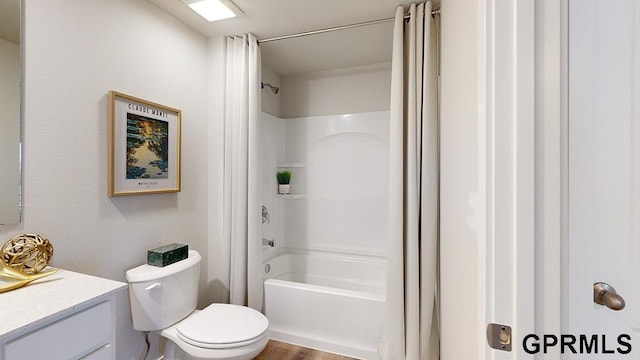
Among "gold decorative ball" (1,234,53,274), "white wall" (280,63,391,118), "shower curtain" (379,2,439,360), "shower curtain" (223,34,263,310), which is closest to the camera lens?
"gold decorative ball" (1,234,53,274)

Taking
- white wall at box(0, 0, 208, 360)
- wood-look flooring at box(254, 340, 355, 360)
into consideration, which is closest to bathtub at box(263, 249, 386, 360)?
wood-look flooring at box(254, 340, 355, 360)

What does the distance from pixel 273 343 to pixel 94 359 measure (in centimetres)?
131

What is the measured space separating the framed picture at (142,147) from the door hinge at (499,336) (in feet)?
5.69

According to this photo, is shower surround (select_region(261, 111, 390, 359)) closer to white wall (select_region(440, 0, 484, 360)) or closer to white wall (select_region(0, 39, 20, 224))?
white wall (select_region(440, 0, 484, 360))

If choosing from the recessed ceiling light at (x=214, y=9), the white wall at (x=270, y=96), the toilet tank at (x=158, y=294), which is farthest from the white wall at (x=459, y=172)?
the white wall at (x=270, y=96)

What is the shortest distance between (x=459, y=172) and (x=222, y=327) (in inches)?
55.8

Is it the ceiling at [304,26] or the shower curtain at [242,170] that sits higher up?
the ceiling at [304,26]

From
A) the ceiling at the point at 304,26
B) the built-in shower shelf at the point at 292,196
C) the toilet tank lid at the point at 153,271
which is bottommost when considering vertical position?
the toilet tank lid at the point at 153,271

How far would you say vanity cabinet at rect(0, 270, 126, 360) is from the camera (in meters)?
0.76

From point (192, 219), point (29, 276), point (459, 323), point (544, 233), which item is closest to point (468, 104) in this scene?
point (544, 233)

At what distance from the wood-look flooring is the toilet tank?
27.3 inches

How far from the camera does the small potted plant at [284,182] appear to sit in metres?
2.85

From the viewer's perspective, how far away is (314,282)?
277 centimetres

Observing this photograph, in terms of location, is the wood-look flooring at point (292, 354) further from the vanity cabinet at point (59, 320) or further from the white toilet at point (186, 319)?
the vanity cabinet at point (59, 320)
